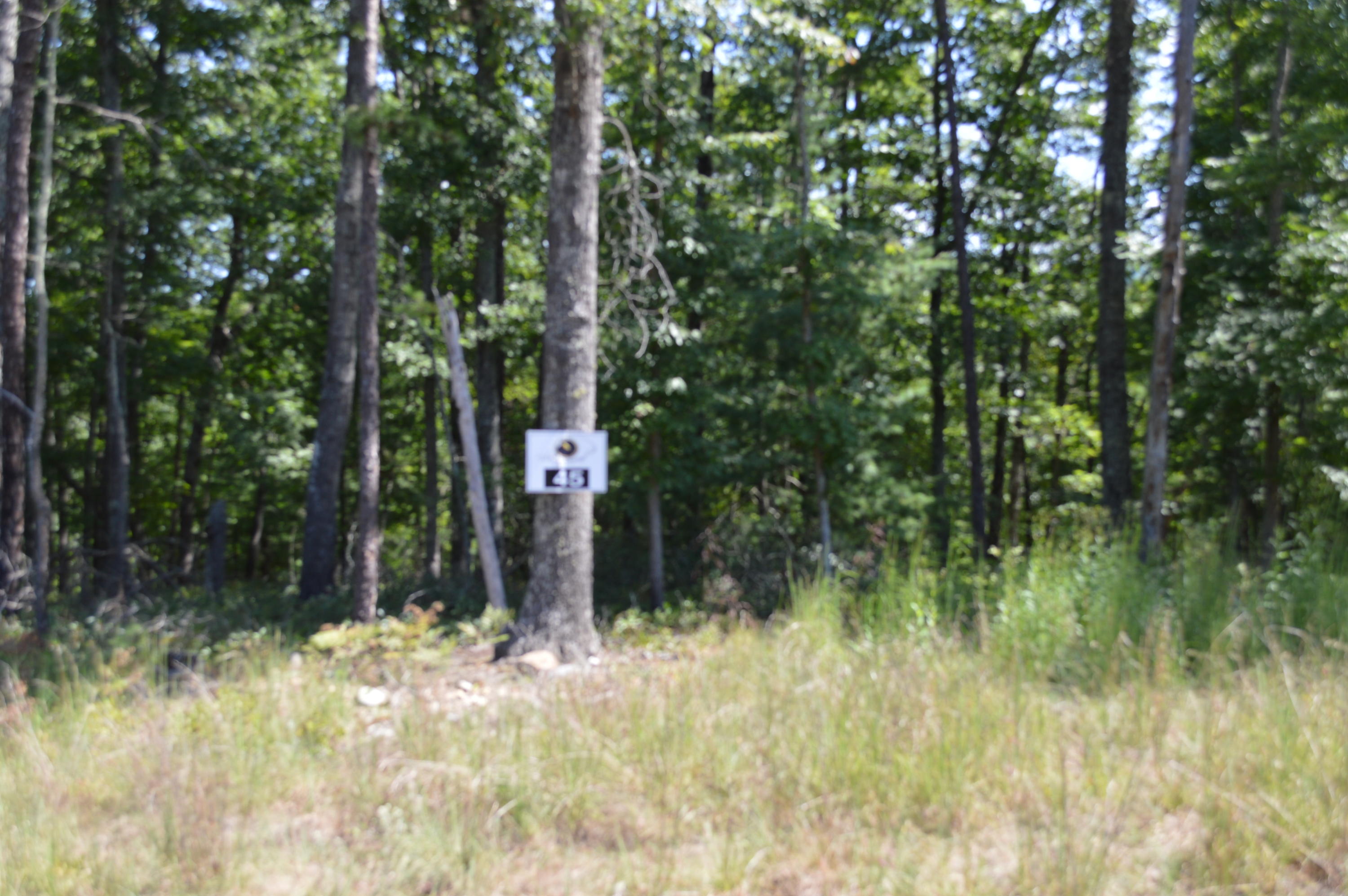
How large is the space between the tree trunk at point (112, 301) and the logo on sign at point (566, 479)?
7.69 meters

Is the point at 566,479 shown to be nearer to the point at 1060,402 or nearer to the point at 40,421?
the point at 40,421

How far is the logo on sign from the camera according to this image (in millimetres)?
7336

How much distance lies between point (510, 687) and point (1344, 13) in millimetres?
11415

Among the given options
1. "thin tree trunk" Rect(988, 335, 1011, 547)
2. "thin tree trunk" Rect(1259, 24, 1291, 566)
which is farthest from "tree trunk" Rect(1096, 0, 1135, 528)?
"thin tree trunk" Rect(988, 335, 1011, 547)

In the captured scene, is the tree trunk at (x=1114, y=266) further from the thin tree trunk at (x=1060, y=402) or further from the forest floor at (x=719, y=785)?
the forest floor at (x=719, y=785)

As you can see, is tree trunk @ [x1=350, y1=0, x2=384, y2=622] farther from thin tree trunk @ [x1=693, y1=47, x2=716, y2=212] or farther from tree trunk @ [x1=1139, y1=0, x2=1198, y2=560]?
tree trunk @ [x1=1139, y1=0, x2=1198, y2=560]

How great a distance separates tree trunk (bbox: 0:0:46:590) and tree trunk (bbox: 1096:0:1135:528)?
42.1ft

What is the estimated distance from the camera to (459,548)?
1691 centimetres

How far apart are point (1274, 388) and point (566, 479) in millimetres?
9655

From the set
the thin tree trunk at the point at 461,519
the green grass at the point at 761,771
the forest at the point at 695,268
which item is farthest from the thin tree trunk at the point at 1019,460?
the green grass at the point at 761,771

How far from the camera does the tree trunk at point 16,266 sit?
8.68 meters

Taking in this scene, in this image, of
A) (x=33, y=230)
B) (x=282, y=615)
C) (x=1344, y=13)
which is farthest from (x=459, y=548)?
(x=1344, y=13)

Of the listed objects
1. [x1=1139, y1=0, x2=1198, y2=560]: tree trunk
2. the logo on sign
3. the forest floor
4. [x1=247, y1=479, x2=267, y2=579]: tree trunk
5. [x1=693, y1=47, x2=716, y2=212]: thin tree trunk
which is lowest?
[x1=247, y1=479, x2=267, y2=579]: tree trunk

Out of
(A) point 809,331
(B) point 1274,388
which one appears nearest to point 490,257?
(A) point 809,331
